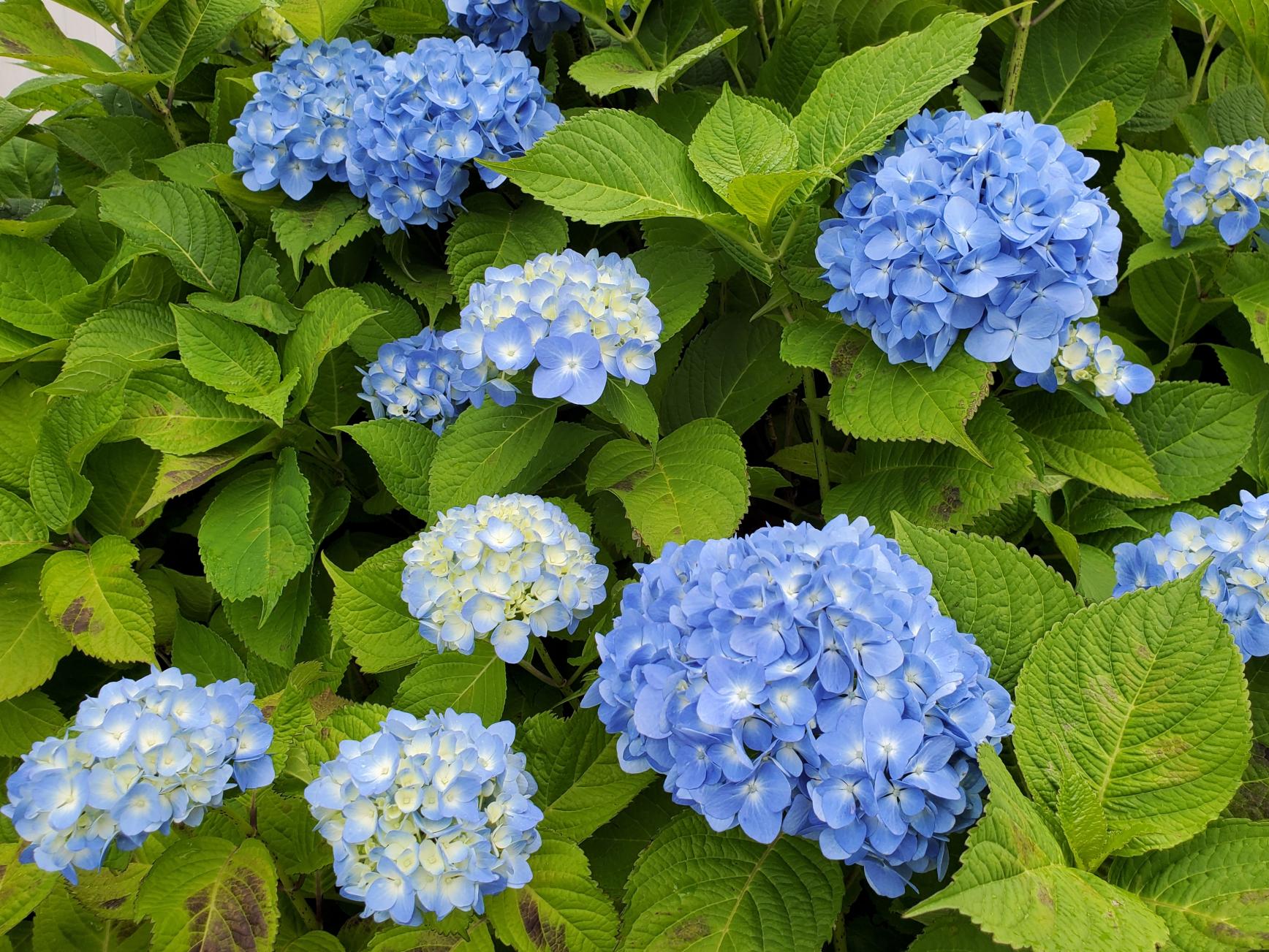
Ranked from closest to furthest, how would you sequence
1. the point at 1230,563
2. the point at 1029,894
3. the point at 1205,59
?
the point at 1029,894, the point at 1230,563, the point at 1205,59

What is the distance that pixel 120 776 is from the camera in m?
1.01

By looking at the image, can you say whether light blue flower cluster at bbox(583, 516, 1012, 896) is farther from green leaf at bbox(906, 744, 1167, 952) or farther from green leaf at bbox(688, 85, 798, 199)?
green leaf at bbox(688, 85, 798, 199)

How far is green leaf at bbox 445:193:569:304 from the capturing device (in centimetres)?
167

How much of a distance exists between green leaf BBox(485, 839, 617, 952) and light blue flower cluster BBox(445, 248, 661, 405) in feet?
1.91

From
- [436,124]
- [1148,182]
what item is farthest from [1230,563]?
[436,124]

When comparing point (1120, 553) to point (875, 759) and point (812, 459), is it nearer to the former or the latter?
point (812, 459)

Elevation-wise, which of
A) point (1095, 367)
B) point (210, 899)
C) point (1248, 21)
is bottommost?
point (210, 899)

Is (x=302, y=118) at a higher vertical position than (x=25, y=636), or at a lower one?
higher

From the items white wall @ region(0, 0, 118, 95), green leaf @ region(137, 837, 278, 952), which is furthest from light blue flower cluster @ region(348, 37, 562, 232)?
white wall @ region(0, 0, 118, 95)

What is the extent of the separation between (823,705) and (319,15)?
5.38 feet

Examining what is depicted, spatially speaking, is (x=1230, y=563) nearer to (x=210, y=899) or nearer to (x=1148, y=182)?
(x=1148, y=182)

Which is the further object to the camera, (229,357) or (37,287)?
(37,287)

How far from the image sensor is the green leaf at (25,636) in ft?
5.03

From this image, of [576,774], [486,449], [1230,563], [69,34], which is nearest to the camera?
[1230,563]
